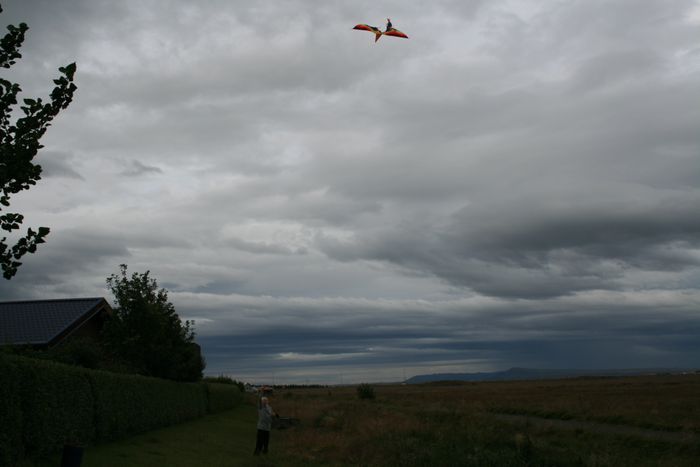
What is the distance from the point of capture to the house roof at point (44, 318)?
2998 centimetres

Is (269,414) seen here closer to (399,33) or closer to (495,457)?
(495,457)

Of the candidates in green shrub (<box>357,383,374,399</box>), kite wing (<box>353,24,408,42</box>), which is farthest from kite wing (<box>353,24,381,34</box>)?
green shrub (<box>357,383,374,399</box>)

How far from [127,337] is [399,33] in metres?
20.8

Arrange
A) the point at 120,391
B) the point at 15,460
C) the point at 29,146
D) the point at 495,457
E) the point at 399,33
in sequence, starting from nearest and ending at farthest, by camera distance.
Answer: the point at 29,146 → the point at 15,460 → the point at 495,457 → the point at 399,33 → the point at 120,391

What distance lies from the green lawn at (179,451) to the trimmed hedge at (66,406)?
1.40 ft

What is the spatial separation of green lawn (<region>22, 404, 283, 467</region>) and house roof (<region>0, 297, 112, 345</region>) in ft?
24.1

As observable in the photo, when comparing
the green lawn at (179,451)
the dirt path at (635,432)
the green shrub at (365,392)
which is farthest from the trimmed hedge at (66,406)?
the green shrub at (365,392)

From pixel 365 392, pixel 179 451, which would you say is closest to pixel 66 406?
pixel 179 451

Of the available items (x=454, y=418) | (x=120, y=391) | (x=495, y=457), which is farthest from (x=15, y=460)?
(x=454, y=418)

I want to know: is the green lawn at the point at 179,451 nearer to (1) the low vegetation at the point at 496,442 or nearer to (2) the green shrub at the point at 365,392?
(1) the low vegetation at the point at 496,442

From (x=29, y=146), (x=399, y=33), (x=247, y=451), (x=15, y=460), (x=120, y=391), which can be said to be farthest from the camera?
(x=247, y=451)

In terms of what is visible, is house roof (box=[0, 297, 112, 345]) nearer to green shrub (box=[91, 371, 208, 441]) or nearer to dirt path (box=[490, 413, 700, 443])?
green shrub (box=[91, 371, 208, 441])

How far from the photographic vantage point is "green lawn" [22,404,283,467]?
17125 millimetres

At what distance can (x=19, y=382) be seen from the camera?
14086mm
